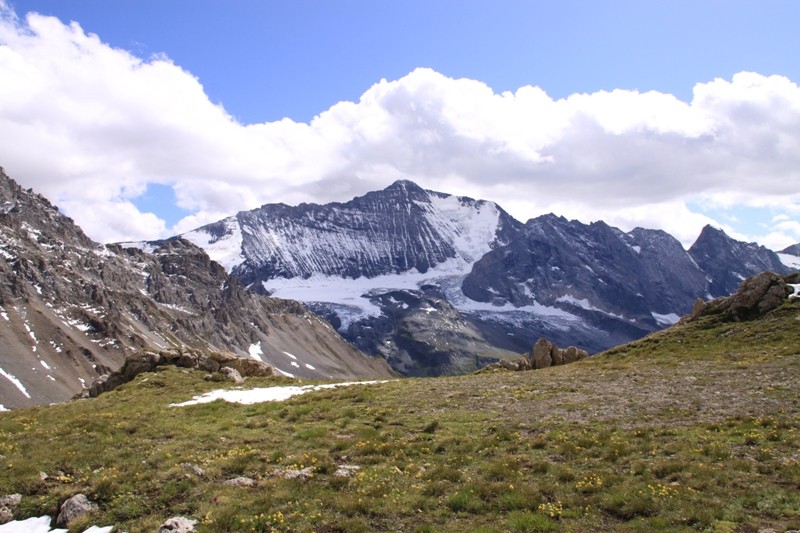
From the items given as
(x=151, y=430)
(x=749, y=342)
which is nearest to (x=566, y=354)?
(x=749, y=342)

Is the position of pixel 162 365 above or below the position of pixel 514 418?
above

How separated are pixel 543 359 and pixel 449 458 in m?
42.6

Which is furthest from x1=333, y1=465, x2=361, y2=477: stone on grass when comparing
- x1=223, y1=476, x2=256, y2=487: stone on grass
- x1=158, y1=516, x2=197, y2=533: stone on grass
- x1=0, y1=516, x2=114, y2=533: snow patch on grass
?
x1=0, y1=516, x2=114, y2=533: snow patch on grass

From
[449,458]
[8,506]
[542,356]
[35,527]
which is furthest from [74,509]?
[542,356]

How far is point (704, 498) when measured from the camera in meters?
18.7

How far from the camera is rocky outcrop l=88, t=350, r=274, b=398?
5512 centimetres

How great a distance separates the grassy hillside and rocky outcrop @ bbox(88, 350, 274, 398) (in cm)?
1530

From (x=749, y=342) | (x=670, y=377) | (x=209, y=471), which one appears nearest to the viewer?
(x=209, y=471)

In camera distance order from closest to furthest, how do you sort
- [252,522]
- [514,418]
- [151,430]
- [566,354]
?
1. [252,522]
2. [151,430]
3. [514,418]
4. [566,354]

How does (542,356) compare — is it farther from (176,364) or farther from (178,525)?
(178,525)

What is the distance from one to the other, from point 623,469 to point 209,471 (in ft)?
51.3

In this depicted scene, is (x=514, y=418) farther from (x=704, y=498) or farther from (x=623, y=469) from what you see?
(x=704, y=498)

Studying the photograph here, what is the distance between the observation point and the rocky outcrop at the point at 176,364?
5512cm

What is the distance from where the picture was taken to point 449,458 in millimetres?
24297
